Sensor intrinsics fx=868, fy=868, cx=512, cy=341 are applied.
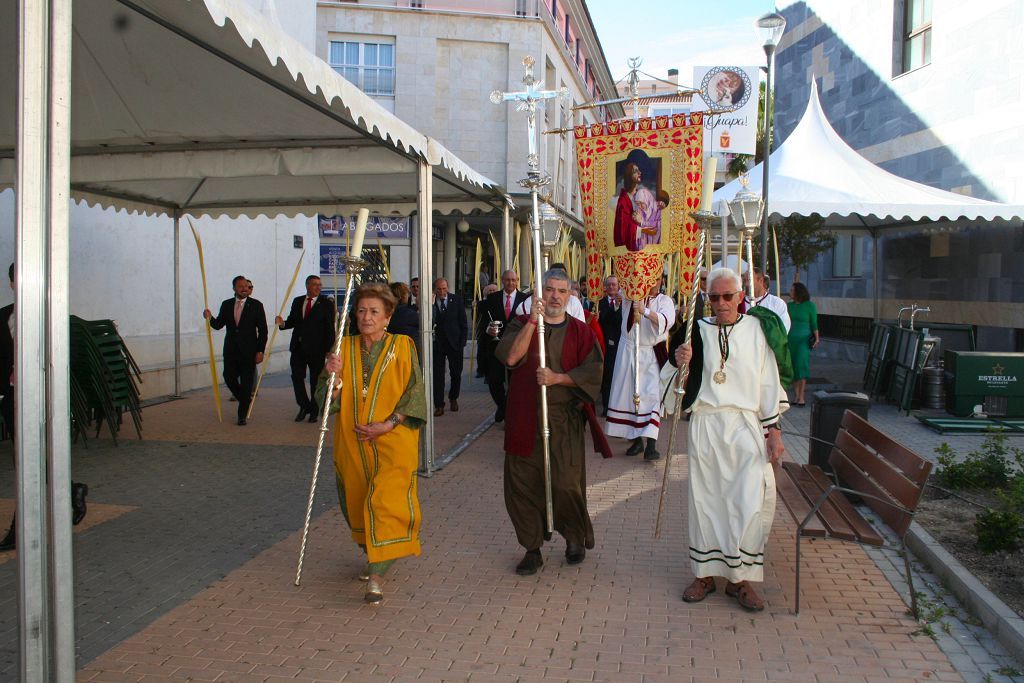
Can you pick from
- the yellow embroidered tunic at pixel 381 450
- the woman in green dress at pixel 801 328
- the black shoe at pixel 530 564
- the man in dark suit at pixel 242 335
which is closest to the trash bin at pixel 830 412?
the black shoe at pixel 530 564

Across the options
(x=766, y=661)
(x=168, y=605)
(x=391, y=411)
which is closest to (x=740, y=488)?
(x=766, y=661)

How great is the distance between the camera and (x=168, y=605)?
4789mm

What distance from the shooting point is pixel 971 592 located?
4750 mm

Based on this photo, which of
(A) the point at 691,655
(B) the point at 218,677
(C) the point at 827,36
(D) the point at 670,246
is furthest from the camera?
(C) the point at 827,36

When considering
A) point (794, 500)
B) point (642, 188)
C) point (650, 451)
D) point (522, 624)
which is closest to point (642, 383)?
point (650, 451)

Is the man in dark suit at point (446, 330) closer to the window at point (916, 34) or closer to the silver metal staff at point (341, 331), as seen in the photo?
the silver metal staff at point (341, 331)

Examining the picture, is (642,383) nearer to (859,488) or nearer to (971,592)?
(859,488)

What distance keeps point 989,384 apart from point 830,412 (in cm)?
559

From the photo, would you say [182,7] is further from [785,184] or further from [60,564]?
[785,184]

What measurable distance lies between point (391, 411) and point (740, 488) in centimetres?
198

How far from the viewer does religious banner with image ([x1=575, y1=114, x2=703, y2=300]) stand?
346 inches

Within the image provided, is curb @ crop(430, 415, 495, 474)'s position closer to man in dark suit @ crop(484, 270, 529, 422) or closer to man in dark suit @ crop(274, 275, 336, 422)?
man in dark suit @ crop(484, 270, 529, 422)

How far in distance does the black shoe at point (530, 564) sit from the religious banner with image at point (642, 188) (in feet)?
13.0

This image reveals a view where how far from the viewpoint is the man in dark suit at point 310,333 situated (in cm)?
1054
